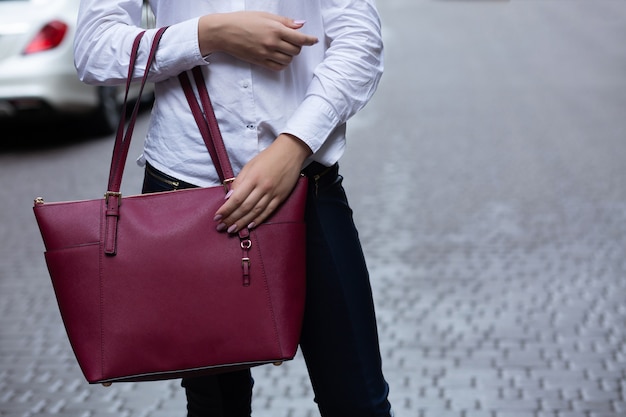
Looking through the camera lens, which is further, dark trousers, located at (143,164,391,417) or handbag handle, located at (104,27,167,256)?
dark trousers, located at (143,164,391,417)

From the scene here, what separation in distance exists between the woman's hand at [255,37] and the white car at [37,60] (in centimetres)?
685

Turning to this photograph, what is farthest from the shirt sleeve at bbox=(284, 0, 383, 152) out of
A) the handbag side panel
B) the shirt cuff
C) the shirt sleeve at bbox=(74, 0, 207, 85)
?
the handbag side panel

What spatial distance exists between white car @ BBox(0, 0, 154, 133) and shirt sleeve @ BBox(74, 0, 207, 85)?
6705mm

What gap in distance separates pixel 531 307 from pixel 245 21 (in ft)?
10.0

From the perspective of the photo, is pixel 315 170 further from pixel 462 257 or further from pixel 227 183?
pixel 462 257

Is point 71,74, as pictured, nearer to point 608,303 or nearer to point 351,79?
point 608,303

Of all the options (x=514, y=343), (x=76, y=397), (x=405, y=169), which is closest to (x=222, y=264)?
(x=76, y=397)

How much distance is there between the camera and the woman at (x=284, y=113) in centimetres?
179

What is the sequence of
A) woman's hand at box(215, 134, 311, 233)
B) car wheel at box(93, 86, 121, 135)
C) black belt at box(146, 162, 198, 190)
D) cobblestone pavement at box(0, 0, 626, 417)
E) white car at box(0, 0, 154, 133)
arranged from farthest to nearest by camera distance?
car wheel at box(93, 86, 121, 135), white car at box(0, 0, 154, 133), cobblestone pavement at box(0, 0, 626, 417), black belt at box(146, 162, 198, 190), woman's hand at box(215, 134, 311, 233)

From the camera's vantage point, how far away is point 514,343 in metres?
4.08

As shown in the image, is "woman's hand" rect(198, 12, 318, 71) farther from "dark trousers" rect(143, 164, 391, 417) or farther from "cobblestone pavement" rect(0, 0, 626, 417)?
"cobblestone pavement" rect(0, 0, 626, 417)

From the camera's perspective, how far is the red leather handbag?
1.74m

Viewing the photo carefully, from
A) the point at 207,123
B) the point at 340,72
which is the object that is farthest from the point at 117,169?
the point at 340,72

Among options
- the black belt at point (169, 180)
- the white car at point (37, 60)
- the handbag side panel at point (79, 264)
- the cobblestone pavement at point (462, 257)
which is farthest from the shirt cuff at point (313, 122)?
the white car at point (37, 60)
